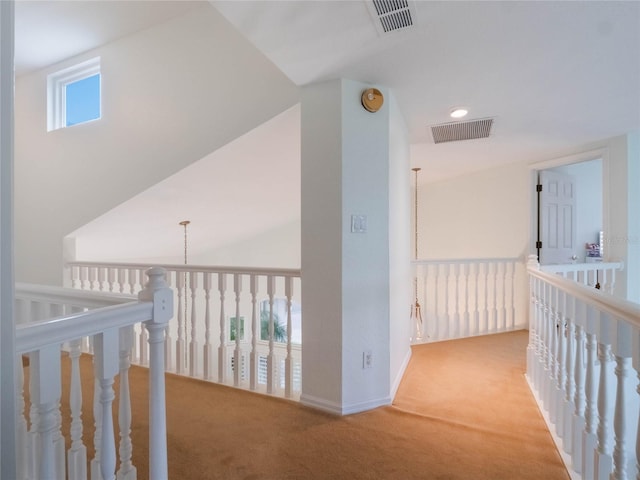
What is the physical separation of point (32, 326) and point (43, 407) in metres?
0.19

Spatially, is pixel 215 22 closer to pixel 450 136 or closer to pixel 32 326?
pixel 450 136

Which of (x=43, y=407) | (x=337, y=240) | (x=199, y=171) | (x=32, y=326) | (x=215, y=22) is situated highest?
(x=215, y=22)

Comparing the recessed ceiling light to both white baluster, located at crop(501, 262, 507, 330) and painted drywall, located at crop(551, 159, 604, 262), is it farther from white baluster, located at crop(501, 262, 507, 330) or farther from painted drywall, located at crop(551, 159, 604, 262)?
painted drywall, located at crop(551, 159, 604, 262)

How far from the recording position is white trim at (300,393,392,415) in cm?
217

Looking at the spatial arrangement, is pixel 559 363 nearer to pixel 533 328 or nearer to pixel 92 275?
pixel 533 328

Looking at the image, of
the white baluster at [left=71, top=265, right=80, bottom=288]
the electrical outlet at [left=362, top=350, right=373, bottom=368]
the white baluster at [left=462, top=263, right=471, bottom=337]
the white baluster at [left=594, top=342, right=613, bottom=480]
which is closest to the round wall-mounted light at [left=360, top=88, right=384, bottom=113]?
the electrical outlet at [left=362, top=350, right=373, bottom=368]

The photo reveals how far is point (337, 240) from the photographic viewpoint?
2.17 meters

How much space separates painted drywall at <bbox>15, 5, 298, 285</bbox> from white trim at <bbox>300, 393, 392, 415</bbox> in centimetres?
193

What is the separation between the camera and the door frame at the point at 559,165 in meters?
3.59

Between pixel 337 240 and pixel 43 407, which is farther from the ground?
pixel 337 240

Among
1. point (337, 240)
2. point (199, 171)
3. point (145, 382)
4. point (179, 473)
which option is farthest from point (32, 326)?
point (199, 171)

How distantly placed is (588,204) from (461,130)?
3999mm

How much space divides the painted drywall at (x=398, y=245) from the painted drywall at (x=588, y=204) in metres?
3.93

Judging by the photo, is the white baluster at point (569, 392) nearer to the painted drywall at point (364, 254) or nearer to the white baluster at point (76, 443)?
the painted drywall at point (364, 254)
